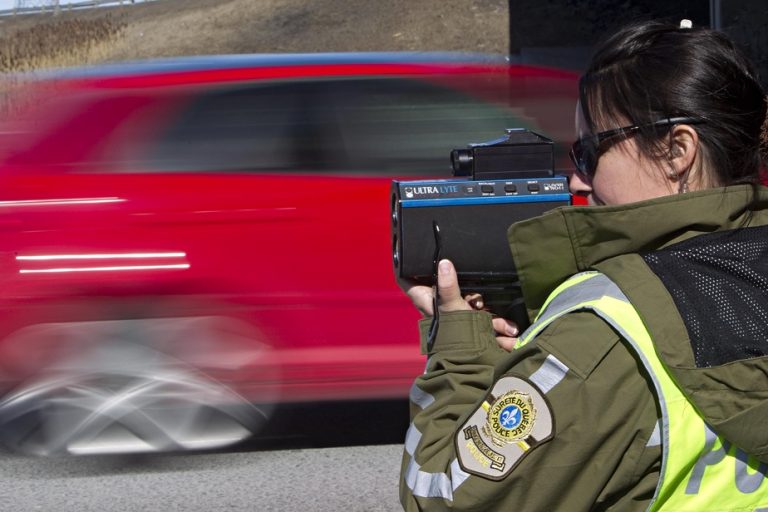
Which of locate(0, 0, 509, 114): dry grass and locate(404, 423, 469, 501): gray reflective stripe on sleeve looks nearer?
locate(404, 423, 469, 501): gray reflective stripe on sleeve

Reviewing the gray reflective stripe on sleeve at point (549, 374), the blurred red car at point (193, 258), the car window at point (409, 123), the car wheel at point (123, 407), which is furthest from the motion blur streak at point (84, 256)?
the gray reflective stripe on sleeve at point (549, 374)

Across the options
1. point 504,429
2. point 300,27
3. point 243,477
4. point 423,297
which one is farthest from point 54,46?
point 504,429

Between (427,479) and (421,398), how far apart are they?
0.17 m

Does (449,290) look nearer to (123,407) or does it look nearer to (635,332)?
(635,332)

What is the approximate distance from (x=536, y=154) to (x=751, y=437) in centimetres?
56

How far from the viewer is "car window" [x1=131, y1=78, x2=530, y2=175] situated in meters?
4.25

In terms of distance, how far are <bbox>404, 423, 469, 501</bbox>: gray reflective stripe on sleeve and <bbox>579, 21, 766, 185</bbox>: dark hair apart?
19.3 inches

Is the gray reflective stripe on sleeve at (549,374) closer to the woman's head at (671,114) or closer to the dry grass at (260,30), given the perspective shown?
the woman's head at (671,114)

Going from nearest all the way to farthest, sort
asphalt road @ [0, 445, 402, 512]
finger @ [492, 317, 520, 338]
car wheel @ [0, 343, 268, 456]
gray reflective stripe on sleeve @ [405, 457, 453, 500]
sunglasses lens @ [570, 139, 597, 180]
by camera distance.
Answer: gray reflective stripe on sleeve @ [405, 457, 453, 500]
sunglasses lens @ [570, 139, 597, 180]
finger @ [492, 317, 520, 338]
asphalt road @ [0, 445, 402, 512]
car wheel @ [0, 343, 268, 456]

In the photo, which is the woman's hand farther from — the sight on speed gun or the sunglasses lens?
the sunglasses lens

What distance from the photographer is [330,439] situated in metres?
4.62

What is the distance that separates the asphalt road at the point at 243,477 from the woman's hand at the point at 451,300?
2.41m

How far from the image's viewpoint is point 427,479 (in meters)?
1.41

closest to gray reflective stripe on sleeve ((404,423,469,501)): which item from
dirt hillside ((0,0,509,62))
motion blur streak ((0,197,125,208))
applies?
motion blur streak ((0,197,125,208))
